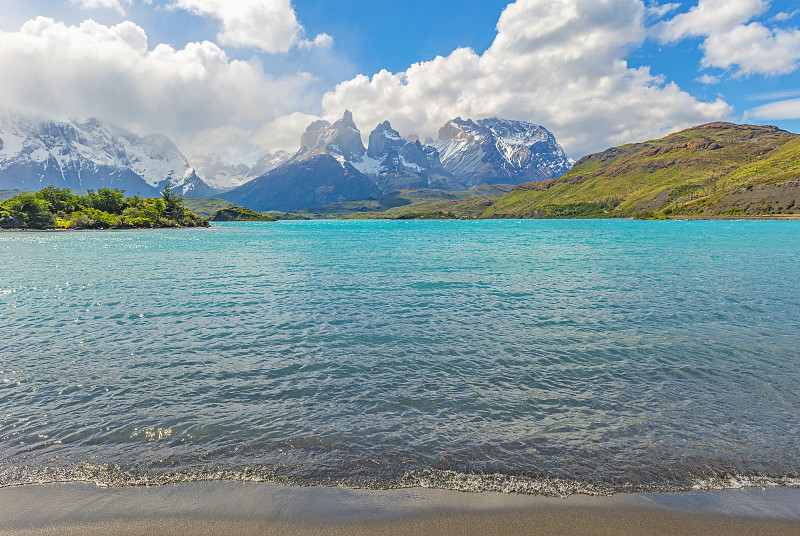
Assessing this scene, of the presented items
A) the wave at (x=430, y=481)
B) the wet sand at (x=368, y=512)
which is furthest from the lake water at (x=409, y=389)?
the wet sand at (x=368, y=512)

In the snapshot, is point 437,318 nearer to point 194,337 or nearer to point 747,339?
point 194,337

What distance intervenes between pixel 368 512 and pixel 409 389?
27.1 feet

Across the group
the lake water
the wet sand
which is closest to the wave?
the lake water

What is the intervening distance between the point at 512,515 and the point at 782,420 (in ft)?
43.4

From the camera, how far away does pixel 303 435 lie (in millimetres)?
14836

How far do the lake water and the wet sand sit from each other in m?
0.53

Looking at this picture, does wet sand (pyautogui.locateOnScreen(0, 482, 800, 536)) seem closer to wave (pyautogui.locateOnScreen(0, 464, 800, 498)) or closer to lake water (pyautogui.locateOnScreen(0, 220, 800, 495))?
wave (pyautogui.locateOnScreen(0, 464, 800, 498))

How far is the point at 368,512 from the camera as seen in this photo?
10938mm

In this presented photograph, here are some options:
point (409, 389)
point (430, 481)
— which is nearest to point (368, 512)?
point (430, 481)

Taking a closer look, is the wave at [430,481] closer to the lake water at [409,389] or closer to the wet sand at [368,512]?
the lake water at [409,389]

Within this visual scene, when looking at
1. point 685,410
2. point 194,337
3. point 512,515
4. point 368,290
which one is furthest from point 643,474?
point 368,290

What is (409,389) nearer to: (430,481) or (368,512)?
(430,481)

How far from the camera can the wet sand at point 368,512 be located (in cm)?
1028

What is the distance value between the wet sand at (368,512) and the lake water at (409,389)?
527mm
